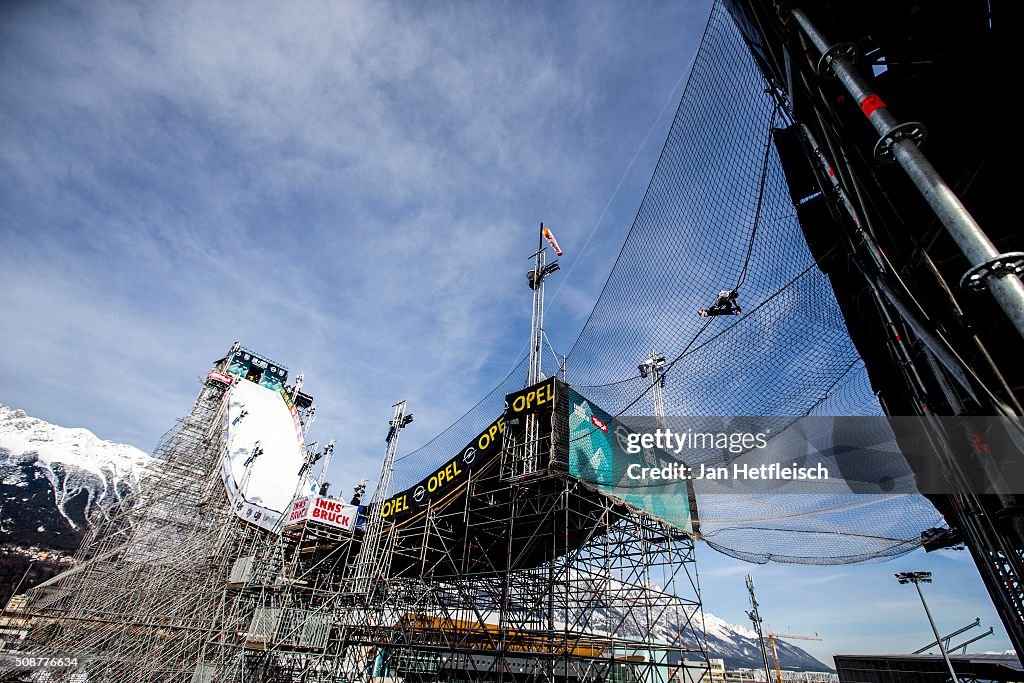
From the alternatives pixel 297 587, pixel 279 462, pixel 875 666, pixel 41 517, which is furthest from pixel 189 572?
pixel 41 517

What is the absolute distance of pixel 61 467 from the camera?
102375 millimetres

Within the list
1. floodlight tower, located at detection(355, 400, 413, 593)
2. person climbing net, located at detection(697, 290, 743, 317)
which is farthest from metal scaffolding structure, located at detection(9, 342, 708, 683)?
person climbing net, located at detection(697, 290, 743, 317)

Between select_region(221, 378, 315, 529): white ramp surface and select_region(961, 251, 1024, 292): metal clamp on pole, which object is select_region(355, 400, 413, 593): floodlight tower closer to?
select_region(221, 378, 315, 529): white ramp surface

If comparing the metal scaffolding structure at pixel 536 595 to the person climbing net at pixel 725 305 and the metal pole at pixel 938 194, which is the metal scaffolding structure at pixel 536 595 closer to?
the person climbing net at pixel 725 305

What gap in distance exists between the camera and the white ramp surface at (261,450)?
2553 cm

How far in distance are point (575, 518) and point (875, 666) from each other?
19816 mm

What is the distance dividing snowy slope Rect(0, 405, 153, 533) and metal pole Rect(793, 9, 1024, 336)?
101m

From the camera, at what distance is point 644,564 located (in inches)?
523

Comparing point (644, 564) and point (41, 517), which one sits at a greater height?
point (41, 517)

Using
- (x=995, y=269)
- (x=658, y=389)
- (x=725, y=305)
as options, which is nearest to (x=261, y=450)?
(x=658, y=389)

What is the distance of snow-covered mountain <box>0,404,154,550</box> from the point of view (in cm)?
7362

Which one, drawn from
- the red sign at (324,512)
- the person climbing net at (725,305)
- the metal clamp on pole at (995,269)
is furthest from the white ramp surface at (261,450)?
the metal clamp on pole at (995,269)

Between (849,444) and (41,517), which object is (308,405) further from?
(41,517)

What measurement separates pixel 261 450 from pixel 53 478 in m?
109
